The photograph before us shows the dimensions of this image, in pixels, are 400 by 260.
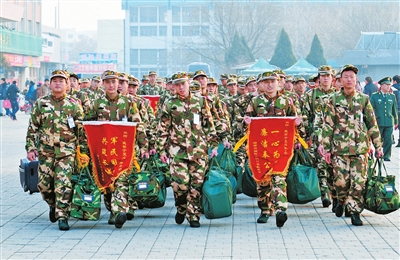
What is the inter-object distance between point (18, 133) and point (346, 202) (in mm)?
20695

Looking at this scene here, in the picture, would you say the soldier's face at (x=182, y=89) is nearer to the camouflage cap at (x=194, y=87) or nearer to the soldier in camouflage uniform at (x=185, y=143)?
the soldier in camouflage uniform at (x=185, y=143)

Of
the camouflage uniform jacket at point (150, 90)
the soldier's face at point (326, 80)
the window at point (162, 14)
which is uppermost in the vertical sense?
the window at point (162, 14)

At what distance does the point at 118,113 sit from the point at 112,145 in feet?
1.32

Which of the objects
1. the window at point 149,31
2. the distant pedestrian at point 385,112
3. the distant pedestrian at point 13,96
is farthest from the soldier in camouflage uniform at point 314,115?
the window at point 149,31

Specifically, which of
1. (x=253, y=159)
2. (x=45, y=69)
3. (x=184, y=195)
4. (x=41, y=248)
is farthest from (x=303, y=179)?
(x=45, y=69)

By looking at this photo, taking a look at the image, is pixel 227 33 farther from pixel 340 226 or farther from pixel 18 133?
pixel 340 226

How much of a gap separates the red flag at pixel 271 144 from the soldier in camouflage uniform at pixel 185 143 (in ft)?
2.11

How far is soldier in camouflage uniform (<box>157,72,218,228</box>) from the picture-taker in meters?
10.4

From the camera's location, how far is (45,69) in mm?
84750

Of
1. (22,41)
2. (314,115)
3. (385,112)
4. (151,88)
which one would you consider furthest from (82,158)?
(22,41)

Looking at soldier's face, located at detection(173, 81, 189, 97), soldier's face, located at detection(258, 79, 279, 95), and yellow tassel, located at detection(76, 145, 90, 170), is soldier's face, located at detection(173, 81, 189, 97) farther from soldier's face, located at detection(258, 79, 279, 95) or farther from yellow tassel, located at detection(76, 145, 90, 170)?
yellow tassel, located at detection(76, 145, 90, 170)

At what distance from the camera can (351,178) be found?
10555mm

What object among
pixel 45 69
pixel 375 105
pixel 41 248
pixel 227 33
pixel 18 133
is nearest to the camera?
pixel 41 248

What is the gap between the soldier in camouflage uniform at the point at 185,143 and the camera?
10.4 m
